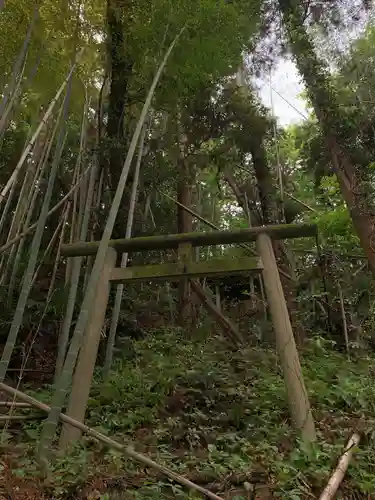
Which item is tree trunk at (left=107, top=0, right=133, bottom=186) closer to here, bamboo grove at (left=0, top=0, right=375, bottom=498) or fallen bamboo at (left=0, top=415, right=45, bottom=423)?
bamboo grove at (left=0, top=0, right=375, bottom=498)

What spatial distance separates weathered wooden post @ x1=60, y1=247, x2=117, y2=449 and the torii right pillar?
47.8 inches

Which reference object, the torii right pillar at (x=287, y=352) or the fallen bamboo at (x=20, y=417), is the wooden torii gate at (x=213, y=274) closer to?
the torii right pillar at (x=287, y=352)

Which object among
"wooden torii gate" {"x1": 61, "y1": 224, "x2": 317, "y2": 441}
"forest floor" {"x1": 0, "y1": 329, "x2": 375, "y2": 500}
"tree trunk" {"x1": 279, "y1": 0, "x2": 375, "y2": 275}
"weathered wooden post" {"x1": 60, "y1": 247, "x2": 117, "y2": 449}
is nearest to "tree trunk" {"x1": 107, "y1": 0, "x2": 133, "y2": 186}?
"wooden torii gate" {"x1": 61, "y1": 224, "x2": 317, "y2": 441}

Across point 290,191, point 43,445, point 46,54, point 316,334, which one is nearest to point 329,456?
point 43,445

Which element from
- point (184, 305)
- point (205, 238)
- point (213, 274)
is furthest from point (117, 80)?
point (184, 305)

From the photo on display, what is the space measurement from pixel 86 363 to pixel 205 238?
1.28 meters

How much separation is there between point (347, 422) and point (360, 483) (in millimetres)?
752

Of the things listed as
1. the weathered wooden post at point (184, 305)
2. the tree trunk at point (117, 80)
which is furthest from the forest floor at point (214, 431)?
the tree trunk at point (117, 80)

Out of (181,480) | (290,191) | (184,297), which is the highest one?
(290,191)

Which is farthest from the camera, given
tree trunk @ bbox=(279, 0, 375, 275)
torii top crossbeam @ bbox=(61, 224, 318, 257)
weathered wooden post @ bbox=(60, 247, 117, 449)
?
tree trunk @ bbox=(279, 0, 375, 275)

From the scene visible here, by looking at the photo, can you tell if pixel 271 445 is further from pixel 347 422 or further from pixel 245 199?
pixel 245 199

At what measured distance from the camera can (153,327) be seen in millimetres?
6652

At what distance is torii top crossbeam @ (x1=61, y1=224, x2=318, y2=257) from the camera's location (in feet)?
12.2

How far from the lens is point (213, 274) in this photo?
3.65 metres
